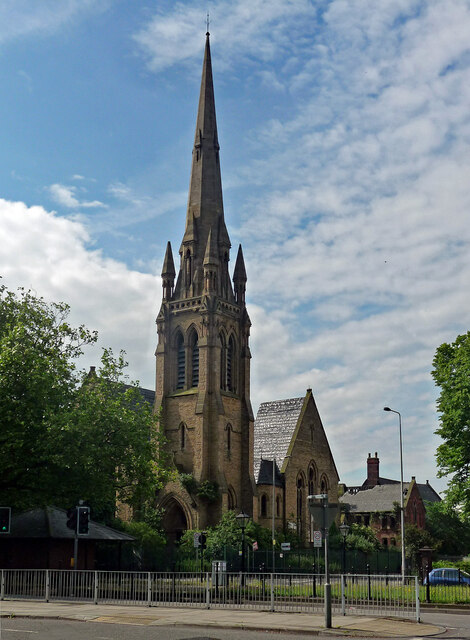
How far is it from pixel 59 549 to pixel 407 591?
18891 mm

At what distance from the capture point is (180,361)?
64.4 metres

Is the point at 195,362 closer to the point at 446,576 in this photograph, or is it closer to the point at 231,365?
the point at 231,365

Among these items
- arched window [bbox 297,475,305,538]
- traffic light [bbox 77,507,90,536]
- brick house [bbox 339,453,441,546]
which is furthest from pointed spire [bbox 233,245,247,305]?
traffic light [bbox 77,507,90,536]

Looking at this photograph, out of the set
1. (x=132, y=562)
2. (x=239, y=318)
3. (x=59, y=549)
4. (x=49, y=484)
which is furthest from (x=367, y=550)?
(x=49, y=484)

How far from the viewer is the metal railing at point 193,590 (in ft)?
76.4

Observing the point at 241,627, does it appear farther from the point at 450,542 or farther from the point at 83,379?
the point at 450,542

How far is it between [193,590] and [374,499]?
64.7m

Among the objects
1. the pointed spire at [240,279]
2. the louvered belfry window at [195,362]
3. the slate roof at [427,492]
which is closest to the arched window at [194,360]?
the louvered belfry window at [195,362]

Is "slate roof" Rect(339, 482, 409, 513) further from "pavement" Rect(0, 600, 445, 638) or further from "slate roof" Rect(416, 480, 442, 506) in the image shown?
"pavement" Rect(0, 600, 445, 638)

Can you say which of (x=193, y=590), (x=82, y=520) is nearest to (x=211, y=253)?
(x=193, y=590)

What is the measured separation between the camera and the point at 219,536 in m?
56.0

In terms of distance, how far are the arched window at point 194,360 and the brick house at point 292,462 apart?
10.4 meters

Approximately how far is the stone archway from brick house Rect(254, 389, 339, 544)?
22.0 ft

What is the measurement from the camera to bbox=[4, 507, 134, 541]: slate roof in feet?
114
